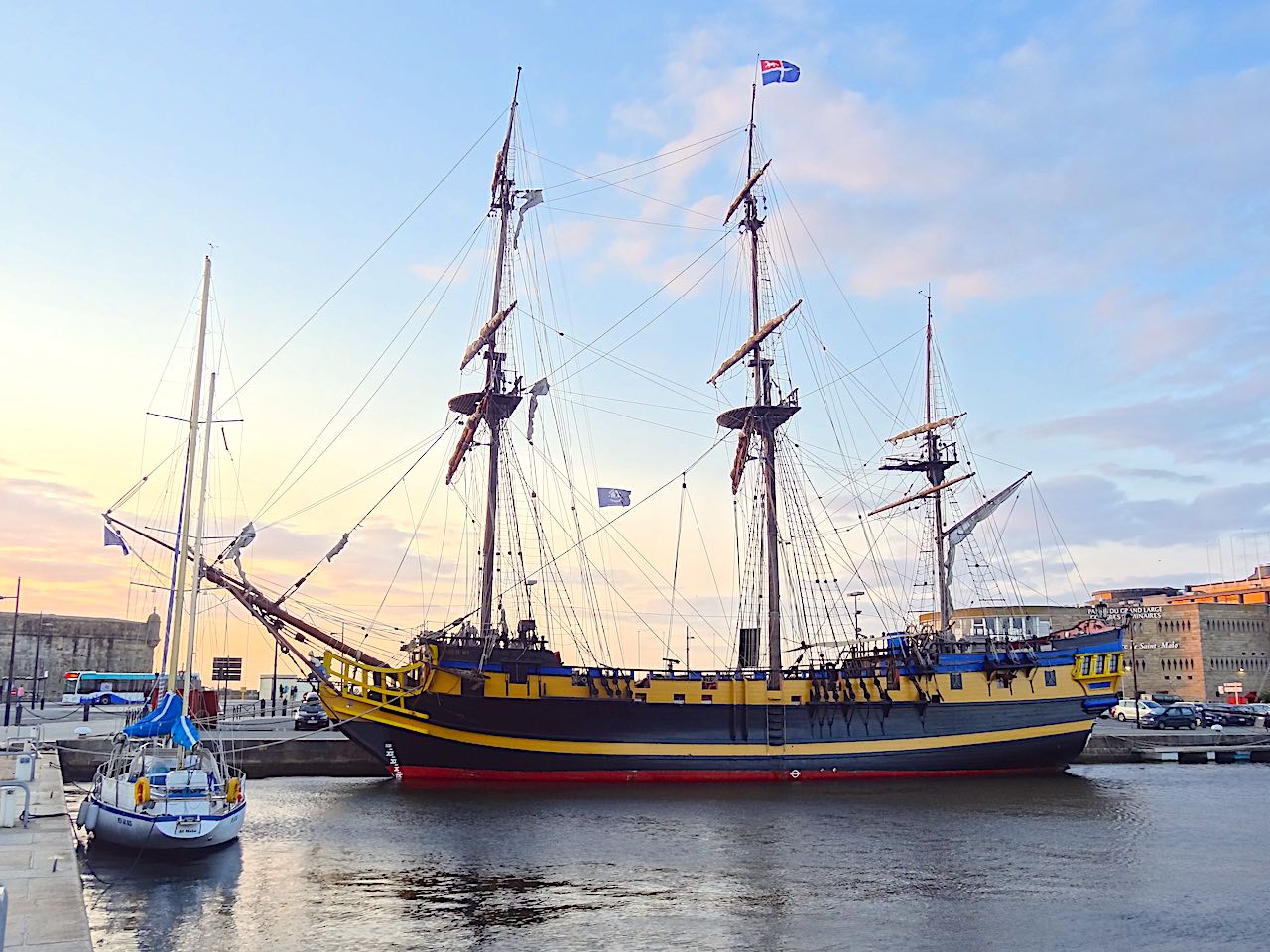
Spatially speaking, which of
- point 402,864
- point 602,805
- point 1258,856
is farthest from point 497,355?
point 1258,856

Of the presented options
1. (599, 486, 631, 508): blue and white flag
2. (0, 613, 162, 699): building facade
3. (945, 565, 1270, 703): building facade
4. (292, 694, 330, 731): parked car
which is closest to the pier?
(599, 486, 631, 508): blue and white flag

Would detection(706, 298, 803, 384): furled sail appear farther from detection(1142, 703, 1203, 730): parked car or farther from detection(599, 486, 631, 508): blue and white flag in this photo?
detection(1142, 703, 1203, 730): parked car

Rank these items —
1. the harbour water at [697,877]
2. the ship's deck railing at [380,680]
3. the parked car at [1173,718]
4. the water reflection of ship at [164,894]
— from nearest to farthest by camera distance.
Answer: the water reflection of ship at [164,894]
the harbour water at [697,877]
the ship's deck railing at [380,680]
the parked car at [1173,718]

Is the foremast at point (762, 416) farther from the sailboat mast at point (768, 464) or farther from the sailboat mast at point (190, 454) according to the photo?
the sailboat mast at point (190, 454)

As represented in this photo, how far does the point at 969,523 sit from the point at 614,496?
26.5 m

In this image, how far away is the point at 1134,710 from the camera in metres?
79.4

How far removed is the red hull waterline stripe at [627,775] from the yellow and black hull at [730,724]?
54 mm

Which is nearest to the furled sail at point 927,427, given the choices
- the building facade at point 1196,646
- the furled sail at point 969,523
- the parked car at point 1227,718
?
the furled sail at point 969,523

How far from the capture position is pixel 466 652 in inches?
1574

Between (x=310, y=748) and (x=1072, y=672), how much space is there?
36570mm

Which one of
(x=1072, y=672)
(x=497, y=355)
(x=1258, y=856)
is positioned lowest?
(x=1258, y=856)

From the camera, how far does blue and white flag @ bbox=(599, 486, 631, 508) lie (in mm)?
44188

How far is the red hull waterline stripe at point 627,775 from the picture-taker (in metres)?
40.3

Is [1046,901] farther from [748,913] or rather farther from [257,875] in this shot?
[257,875]
